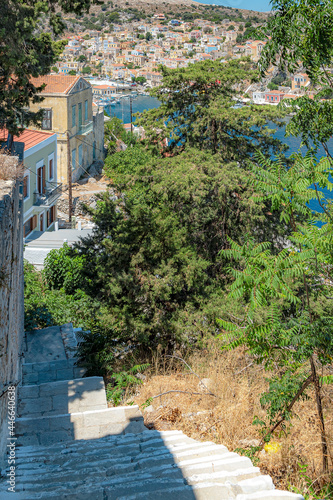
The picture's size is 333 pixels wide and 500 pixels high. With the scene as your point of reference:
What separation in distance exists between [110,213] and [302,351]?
695 cm

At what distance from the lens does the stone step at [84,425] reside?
19.6 ft

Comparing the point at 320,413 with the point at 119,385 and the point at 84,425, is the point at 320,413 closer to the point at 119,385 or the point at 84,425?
the point at 84,425

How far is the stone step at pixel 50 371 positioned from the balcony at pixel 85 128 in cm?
3204

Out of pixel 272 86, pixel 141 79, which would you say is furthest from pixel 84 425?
pixel 141 79

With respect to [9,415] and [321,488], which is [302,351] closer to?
[321,488]

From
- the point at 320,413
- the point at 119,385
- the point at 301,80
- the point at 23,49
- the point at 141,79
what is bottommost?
the point at 141,79

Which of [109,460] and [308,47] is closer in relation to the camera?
[109,460]

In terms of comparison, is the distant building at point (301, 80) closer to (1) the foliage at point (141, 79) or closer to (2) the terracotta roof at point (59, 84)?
(2) the terracotta roof at point (59, 84)

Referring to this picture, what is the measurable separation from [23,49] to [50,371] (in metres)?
5.95

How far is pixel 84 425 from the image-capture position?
621 centimetres

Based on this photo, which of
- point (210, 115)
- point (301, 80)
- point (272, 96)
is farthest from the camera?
point (272, 96)

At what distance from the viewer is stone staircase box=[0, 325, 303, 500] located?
3.57 m

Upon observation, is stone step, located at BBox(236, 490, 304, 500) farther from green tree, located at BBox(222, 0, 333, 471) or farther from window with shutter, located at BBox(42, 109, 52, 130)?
window with shutter, located at BBox(42, 109, 52, 130)

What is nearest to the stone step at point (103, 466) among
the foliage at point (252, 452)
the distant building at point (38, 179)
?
the foliage at point (252, 452)
